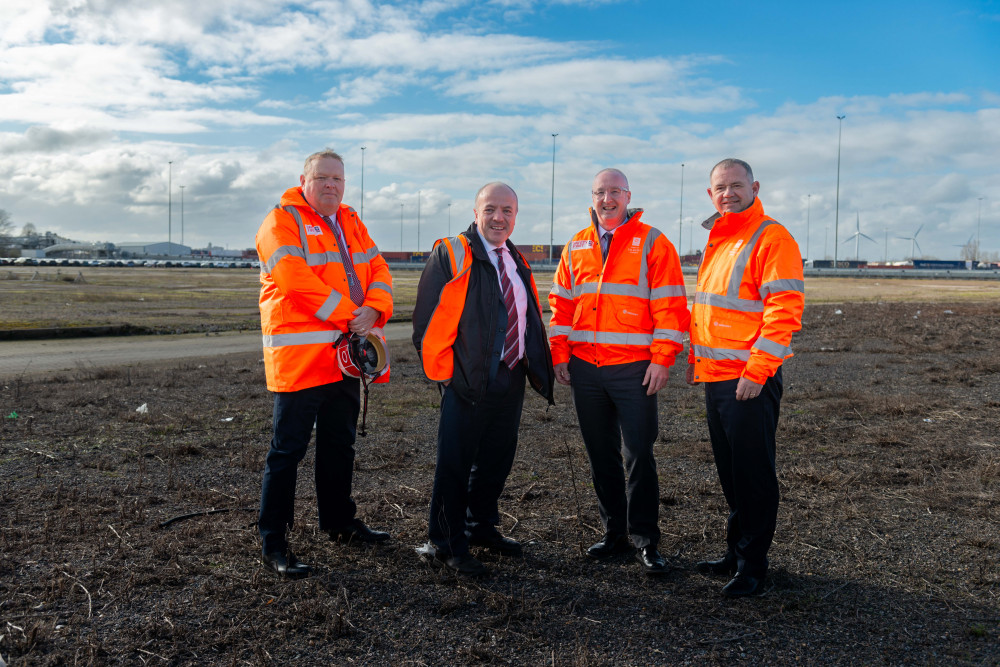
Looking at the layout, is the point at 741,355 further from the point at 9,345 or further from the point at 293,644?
the point at 9,345

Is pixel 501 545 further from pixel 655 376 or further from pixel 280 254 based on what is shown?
pixel 280 254

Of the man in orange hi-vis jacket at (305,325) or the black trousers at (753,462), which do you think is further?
the man in orange hi-vis jacket at (305,325)

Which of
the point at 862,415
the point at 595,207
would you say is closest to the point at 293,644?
the point at 595,207

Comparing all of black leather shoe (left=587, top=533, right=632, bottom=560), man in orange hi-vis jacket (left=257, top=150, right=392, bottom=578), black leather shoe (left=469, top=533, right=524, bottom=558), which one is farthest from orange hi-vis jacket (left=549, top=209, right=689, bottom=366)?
man in orange hi-vis jacket (left=257, top=150, right=392, bottom=578)

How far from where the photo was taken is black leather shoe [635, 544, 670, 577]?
13.2 feet

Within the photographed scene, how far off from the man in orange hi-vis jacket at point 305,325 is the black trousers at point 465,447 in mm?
620

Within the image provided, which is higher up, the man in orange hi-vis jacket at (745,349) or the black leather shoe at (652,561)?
the man in orange hi-vis jacket at (745,349)

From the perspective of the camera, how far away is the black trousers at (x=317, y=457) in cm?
408

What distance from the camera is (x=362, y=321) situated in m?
4.22

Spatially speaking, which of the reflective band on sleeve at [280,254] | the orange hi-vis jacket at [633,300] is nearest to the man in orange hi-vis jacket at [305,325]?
the reflective band on sleeve at [280,254]

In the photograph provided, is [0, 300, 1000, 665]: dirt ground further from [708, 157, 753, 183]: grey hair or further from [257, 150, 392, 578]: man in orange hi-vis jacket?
[708, 157, 753, 183]: grey hair

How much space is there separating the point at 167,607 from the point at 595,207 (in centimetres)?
307

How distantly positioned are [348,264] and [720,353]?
2185mm

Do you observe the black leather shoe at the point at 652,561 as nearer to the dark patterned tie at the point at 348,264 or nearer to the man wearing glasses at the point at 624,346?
the man wearing glasses at the point at 624,346
